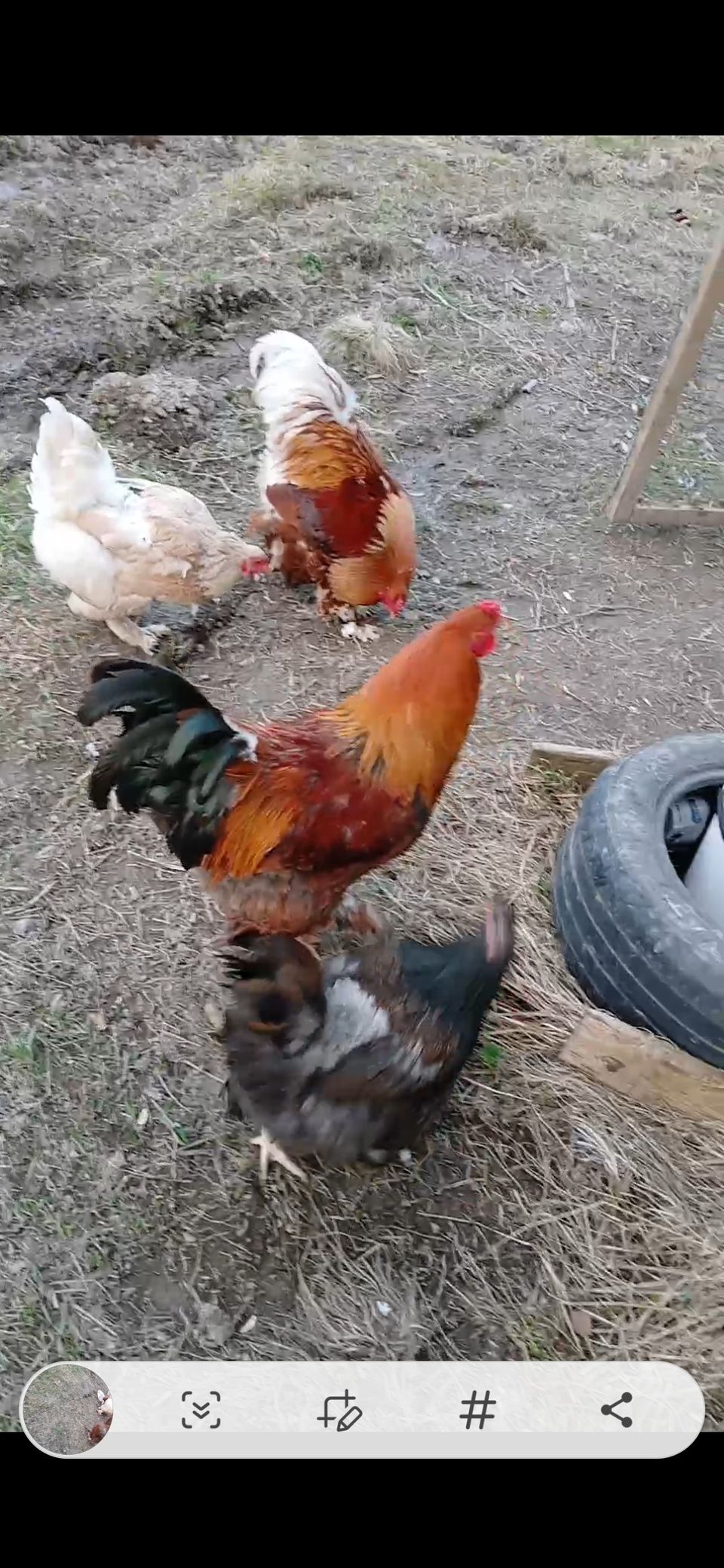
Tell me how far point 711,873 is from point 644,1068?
628mm

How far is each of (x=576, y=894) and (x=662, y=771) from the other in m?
0.47

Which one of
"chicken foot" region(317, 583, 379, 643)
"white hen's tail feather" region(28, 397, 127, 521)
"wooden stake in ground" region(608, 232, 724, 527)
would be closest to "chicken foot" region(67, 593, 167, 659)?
"white hen's tail feather" region(28, 397, 127, 521)

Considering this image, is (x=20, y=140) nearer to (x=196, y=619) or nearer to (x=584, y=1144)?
(x=196, y=619)

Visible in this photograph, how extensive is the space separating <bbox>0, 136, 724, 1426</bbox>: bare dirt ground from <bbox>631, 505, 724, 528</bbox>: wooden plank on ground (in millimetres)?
103

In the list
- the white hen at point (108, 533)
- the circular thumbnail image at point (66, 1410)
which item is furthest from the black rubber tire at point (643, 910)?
the white hen at point (108, 533)

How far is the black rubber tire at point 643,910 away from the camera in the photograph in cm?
237

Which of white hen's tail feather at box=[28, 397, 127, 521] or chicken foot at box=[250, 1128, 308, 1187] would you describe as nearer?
chicken foot at box=[250, 1128, 308, 1187]

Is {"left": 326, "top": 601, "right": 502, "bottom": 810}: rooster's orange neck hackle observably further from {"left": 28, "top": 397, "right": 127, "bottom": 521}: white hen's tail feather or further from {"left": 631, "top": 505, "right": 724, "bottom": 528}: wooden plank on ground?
{"left": 631, "top": 505, "right": 724, "bottom": 528}: wooden plank on ground

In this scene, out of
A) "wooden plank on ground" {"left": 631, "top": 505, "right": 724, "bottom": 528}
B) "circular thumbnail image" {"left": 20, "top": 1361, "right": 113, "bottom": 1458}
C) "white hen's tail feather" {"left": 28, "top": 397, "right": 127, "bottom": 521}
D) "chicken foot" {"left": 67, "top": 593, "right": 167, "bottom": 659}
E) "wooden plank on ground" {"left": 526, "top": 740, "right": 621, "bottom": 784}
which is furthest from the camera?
"wooden plank on ground" {"left": 631, "top": 505, "right": 724, "bottom": 528}

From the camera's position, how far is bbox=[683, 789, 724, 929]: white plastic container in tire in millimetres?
2643

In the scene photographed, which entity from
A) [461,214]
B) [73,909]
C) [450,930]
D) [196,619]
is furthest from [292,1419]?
[461,214]

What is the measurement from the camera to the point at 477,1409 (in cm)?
217

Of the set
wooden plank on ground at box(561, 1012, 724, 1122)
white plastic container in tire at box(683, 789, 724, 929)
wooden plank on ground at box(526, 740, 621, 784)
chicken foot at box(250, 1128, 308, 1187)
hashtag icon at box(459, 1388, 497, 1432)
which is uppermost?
white plastic container in tire at box(683, 789, 724, 929)

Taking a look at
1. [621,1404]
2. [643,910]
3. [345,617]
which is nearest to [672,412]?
[345,617]
